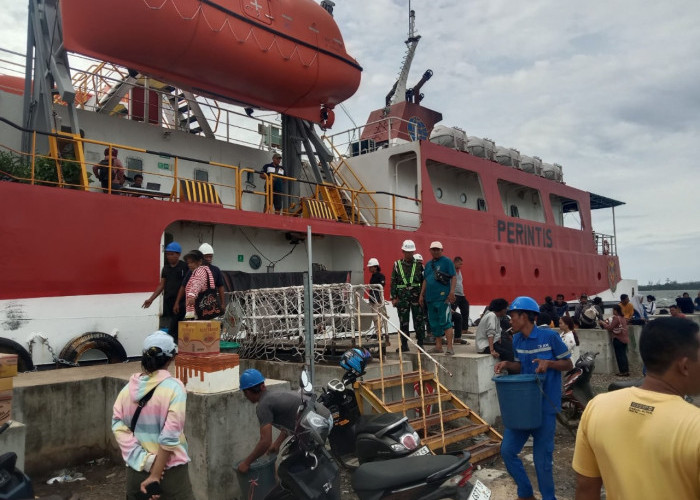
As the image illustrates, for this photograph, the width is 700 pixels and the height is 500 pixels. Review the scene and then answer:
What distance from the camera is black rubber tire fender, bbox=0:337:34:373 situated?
250 inches

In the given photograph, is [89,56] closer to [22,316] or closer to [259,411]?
[22,316]

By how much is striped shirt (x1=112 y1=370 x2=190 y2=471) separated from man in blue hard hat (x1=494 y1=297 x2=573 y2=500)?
2532mm

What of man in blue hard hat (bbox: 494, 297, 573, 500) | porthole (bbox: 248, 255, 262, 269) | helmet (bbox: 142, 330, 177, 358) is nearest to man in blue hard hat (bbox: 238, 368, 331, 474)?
helmet (bbox: 142, 330, 177, 358)

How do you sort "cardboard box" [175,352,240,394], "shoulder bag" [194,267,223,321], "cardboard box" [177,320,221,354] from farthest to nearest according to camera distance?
"shoulder bag" [194,267,223,321] → "cardboard box" [177,320,221,354] → "cardboard box" [175,352,240,394]

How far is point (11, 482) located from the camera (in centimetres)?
230

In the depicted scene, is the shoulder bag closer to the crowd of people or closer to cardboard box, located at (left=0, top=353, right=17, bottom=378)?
the crowd of people

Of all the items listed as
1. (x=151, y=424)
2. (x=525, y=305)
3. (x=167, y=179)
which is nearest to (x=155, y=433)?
(x=151, y=424)

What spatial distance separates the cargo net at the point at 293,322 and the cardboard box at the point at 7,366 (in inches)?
121

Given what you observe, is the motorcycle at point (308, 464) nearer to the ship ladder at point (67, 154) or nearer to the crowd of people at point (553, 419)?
the crowd of people at point (553, 419)

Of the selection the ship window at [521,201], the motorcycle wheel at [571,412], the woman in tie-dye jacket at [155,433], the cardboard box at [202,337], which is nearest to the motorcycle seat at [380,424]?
the cardboard box at [202,337]

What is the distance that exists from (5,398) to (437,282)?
15.6 feet

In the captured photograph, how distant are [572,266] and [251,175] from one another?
1196 centimetres

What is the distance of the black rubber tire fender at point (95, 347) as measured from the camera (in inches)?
268

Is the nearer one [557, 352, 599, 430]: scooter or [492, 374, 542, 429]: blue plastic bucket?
[492, 374, 542, 429]: blue plastic bucket
